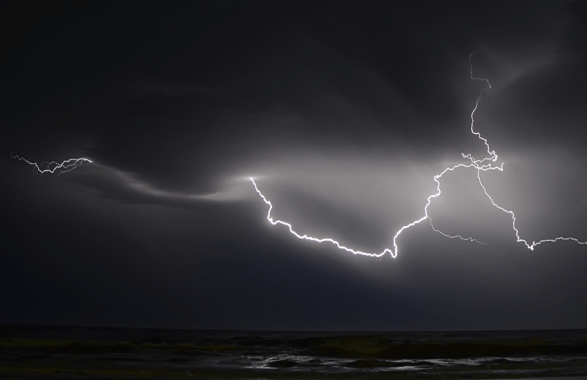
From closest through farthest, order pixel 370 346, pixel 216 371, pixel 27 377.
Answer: pixel 27 377, pixel 216 371, pixel 370 346

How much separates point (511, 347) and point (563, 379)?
14.2 metres

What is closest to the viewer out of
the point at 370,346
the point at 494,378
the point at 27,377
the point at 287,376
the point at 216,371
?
the point at 27,377

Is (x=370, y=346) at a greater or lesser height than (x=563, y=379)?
lesser

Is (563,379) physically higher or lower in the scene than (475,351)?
higher

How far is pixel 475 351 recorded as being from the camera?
22078mm

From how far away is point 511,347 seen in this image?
832 inches

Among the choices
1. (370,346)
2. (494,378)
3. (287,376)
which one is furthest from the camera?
(370,346)

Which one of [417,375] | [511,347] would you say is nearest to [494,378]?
[417,375]

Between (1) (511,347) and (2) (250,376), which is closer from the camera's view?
(2) (250,376)

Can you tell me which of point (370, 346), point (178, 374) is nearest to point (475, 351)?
point (370, 346)

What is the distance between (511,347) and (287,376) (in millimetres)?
15809

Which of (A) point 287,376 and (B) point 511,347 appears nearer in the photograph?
(A) point 287,376

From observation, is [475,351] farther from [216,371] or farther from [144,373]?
[144,373]

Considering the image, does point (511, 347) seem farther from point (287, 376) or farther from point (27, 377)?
point (27, 377)
